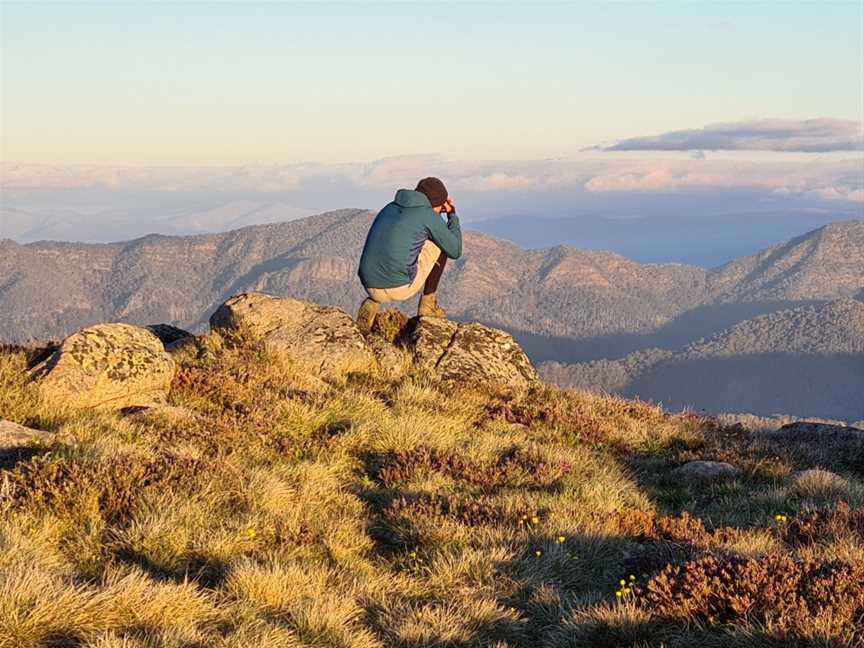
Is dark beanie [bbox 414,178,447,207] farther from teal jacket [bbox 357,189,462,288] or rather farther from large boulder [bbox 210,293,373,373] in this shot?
large boulder [bbox 210,293,373,373]

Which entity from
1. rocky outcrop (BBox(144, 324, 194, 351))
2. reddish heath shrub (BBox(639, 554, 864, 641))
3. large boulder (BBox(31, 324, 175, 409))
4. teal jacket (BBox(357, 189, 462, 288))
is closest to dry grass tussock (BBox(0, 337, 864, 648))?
reddish heath shrub (BBox(639, 554, 864, 641))

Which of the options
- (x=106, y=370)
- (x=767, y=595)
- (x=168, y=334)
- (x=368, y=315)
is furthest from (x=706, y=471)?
(x=168, y=334)

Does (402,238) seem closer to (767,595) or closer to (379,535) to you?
(379,535)

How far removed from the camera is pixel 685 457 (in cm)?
1097

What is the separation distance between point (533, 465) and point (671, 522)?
1.96 m

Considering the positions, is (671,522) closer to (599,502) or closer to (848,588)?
(599,502)

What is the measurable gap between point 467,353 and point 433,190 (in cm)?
304

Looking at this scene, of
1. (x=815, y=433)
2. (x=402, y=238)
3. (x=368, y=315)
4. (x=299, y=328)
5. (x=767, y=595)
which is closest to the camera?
(x=767, y=595)

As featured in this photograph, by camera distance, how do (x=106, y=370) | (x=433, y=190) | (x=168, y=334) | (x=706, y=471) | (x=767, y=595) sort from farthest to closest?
1. (x=168, y=334)
2. (x=433, y=190)
3. (x=706, y=471)
4. (x=106, y=370)
5. (x=767, y=595)

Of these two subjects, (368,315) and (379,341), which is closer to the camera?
(379,341)

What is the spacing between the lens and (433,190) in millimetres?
14062

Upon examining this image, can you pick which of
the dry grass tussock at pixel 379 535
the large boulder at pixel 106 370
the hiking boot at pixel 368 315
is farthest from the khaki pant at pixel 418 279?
the large boulder at pixel 106 370

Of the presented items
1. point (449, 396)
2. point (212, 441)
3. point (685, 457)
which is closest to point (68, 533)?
point (212, 441)

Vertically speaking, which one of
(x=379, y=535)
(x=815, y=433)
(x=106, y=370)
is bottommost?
(x=815, y=433)
